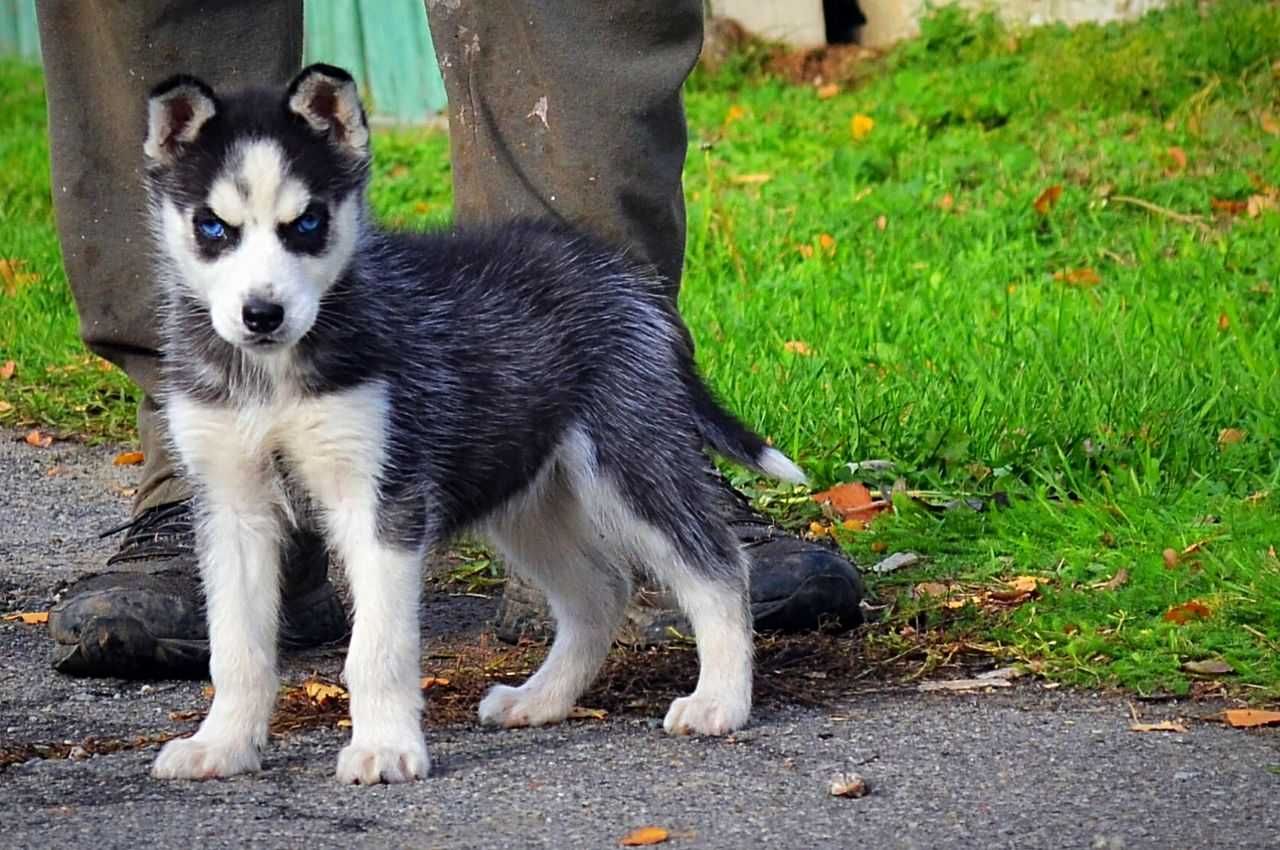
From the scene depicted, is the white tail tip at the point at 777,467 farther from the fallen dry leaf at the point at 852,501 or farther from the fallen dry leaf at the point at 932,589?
the fallen dry leaf at the point at 852,501

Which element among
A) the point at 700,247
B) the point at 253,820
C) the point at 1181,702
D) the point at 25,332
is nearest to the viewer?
the point at 253,820

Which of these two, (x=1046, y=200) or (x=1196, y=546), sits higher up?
(x=1046, y=200)

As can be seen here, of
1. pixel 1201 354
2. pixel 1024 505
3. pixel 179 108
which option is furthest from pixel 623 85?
pixel 1201 354

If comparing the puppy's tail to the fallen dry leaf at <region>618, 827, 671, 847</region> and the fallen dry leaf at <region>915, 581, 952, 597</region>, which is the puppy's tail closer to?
the fallen dry leaf at <region>915, 581, 952, 597</region>

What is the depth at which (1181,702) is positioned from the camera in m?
3.48

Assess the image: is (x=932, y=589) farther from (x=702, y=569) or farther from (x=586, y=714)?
(x=586, y=714)

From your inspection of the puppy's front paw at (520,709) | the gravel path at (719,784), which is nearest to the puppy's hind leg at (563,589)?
the puppy's front paw at (520,709)

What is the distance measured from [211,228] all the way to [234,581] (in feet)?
1.98

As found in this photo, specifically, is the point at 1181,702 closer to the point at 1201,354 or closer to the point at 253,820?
the point at 253,820

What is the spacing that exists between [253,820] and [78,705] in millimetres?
832

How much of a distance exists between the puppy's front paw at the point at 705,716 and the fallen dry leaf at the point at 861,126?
562 centimetres

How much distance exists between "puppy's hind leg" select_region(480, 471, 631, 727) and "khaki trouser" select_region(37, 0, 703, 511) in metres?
0.63

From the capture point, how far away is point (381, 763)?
9.89ft

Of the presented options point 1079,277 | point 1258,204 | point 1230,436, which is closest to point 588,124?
point 1230,436
